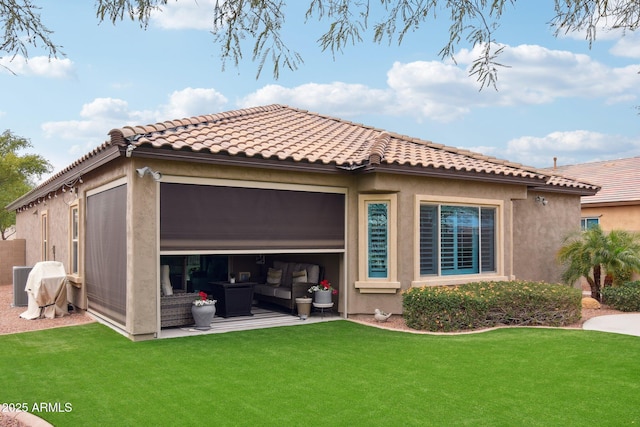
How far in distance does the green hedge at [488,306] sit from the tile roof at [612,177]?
8.72 metres

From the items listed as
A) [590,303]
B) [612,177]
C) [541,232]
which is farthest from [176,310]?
[612,177]

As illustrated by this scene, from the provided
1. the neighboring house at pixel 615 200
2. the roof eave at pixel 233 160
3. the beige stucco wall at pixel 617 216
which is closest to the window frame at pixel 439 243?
the roof eave at pixel 233 160

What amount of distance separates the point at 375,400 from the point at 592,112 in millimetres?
5702

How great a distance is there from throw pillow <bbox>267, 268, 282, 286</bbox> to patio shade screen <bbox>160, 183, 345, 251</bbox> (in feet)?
9.21

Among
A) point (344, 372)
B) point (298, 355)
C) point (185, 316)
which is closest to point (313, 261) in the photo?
point (185, 316)

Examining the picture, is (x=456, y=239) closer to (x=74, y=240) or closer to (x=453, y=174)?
(x=453, y=174)

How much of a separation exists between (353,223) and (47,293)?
23.5ft

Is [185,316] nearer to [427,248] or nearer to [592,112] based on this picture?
[427,248]

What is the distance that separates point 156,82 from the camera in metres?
9.55

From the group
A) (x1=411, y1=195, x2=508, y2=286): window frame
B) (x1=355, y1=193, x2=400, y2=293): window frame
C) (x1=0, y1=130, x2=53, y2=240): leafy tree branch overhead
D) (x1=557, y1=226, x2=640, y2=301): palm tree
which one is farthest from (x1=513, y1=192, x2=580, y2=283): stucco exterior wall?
(x1=0, y1=130, x2=53, y2=240): leafy tree branch overhead

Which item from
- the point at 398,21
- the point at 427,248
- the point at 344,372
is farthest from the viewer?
the point at 427,248

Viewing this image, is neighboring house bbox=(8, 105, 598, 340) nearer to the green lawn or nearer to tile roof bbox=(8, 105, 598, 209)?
tile roof bbox=(8, 105, 598, 209)

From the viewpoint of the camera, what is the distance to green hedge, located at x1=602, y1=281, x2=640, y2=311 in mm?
13039

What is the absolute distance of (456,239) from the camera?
492 inches
